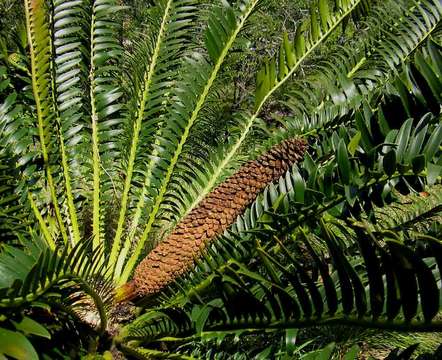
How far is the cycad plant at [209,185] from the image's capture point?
1.14 m

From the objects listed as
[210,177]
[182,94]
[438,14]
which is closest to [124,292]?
[210,177]

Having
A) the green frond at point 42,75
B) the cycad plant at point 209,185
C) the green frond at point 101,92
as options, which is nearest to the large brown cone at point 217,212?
the cycad plant at point 209,185

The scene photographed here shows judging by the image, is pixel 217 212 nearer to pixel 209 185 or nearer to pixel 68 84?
pixel 209 185

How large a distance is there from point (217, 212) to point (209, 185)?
0.62m

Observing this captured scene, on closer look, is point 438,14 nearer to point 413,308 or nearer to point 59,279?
point 413,308

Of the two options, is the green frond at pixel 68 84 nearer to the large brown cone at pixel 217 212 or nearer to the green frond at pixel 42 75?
the green frond at pixel 42 75

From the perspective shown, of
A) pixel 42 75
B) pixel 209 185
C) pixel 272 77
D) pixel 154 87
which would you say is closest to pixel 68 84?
pixel 42 75

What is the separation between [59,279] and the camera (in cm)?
119

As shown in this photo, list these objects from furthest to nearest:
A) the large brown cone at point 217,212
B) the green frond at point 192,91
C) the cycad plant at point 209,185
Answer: the green frond at point 192,91
the large brown cone at point 217,212
the cycad plant at point 209,185

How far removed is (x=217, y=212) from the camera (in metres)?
1.91

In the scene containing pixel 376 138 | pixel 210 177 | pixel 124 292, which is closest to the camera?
pixel 376 138

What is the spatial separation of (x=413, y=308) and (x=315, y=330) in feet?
4.32

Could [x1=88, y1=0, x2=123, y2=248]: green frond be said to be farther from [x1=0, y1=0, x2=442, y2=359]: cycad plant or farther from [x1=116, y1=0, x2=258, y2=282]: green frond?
[x1=116, y1=0, x2=258, y2=282]: green frond

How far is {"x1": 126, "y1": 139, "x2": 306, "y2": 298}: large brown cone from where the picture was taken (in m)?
1.90
